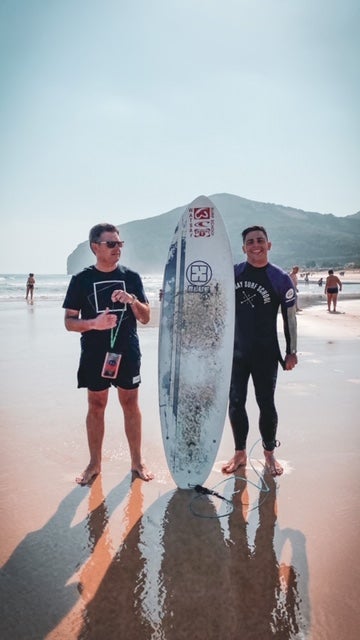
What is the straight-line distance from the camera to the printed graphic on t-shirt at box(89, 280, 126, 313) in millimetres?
3035

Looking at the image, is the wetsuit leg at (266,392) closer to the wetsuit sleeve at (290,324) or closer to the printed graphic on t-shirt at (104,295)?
the wetsuit sleeve at (290,324)

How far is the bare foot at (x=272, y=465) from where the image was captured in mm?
3201

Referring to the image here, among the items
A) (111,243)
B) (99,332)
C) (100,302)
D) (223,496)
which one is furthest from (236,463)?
(111,243)

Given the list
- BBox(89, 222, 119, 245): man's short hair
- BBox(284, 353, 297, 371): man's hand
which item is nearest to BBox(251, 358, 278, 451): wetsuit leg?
→ BBox(284, 353, 297, 371): man's hand

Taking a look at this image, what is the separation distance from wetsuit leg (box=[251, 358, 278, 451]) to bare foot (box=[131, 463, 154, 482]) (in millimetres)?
1024

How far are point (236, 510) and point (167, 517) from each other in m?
0.49

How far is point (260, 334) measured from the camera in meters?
3.25

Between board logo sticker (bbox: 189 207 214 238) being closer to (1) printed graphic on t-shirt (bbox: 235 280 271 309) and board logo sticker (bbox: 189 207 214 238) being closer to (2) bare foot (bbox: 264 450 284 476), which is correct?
(1) printed graphic on t-shirt (bbox: 235 280 271 309)

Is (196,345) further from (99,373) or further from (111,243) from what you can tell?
(111,243)

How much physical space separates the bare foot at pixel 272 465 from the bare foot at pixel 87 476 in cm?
143

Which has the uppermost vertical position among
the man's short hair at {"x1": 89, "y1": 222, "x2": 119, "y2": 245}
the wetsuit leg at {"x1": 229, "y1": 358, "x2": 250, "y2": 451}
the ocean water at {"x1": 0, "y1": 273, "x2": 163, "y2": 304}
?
the man's short hair at {"x1": 89, "y1": 222, "x2": 119, "y2": 245}

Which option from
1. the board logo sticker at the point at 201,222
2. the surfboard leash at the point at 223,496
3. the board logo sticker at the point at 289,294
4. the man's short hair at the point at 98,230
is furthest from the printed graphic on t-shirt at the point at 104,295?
the surfboard leash at the point at 223,496

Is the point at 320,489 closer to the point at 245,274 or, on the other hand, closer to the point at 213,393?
the point at 213,393

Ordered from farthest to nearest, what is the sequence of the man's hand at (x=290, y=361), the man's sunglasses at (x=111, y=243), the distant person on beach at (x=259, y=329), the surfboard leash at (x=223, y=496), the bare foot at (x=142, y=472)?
the man's hand at (x=290, y=361)
the distant person on beach at (x=259, y=329)
the bare foot at (x=142, y=472)
the man's sunglasses at (x=111, y=243)
the surfboard leash at (x=223, y=496)
